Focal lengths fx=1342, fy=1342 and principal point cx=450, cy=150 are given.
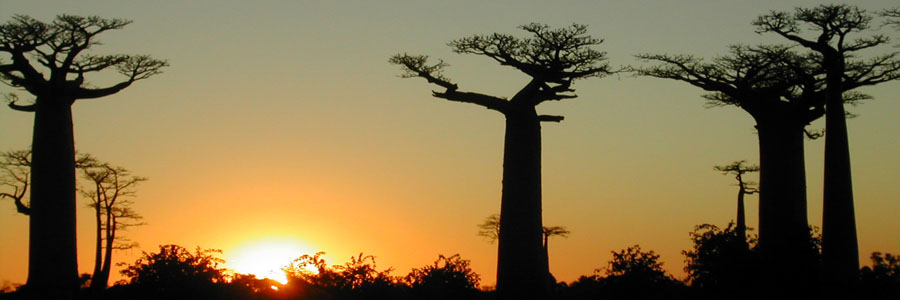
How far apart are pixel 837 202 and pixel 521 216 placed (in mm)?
5145

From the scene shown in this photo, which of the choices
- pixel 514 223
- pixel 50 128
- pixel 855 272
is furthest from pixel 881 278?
pixel 50 128

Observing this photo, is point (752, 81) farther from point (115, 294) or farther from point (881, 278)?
point (115, 294)

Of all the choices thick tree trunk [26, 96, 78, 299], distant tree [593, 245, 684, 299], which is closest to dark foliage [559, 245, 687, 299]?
distant tree [593, 245, 684, 299]

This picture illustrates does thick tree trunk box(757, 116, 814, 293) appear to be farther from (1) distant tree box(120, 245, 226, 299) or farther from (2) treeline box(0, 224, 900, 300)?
(1) distant tree box(120, 245, 226, 299)

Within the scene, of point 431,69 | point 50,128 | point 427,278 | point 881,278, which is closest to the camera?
point 881,278

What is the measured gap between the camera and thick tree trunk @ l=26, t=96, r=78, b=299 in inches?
911

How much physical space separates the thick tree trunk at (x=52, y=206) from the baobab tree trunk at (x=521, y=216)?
7.47 metres

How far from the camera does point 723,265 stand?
18109mm

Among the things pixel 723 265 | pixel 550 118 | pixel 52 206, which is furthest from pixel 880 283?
pixel 52 206

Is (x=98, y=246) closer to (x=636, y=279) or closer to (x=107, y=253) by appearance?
(x=107, y=253)

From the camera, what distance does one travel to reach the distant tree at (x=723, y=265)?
17.8m

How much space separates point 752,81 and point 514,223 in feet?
20.3

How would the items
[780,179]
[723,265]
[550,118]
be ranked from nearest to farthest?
[723,265], [550,118], [780,179]

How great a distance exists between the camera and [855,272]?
20.7 meters
